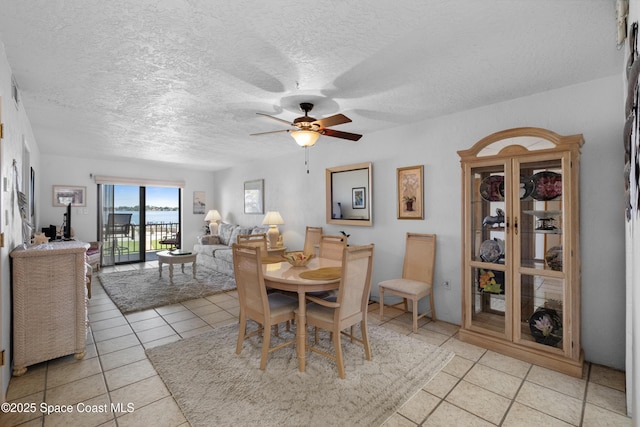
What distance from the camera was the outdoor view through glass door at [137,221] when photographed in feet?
22.3

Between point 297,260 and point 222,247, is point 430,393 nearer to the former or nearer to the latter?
point 297,260

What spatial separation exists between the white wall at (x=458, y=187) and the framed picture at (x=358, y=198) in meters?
0.16

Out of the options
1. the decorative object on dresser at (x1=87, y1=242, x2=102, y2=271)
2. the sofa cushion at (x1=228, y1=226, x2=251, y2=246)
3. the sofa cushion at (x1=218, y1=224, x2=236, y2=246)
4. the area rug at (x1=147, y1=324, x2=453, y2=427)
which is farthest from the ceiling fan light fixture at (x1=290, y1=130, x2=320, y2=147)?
the sofa cushion at (x1=218, y1=224, x2=236, y2=246)

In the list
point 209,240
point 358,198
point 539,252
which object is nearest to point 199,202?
point 209,240

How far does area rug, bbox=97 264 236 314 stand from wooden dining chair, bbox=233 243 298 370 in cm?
212

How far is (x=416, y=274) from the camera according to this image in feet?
11.9

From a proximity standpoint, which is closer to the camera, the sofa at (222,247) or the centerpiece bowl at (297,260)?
the centerpiece bowl at (297,260)

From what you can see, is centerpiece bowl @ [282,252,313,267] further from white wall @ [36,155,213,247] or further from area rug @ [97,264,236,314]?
white wall @ [36,155,213,247]

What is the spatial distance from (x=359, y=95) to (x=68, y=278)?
10.2ft

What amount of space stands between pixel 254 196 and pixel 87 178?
→ 358cm

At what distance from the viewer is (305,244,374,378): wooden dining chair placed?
235 centimetres

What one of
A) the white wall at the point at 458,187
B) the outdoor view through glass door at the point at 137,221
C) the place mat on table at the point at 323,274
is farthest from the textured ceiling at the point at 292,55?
the outdoor view through glass door at the point at 137,221

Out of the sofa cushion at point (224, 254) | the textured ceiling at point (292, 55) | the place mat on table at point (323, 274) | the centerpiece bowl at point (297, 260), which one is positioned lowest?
the sofa cushion at point (224, 254)

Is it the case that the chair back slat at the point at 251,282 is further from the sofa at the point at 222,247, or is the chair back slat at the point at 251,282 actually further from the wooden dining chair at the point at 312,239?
the sofa at the point at 222,247
